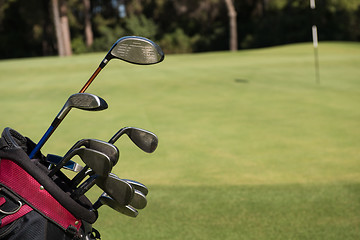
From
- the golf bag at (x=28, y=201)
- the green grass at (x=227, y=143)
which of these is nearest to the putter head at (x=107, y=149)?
the golf bag at (x=28, y=201)

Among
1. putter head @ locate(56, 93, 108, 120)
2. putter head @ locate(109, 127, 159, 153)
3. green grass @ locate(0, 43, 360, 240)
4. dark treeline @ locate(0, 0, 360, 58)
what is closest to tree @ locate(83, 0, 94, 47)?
dark treeline @ locate(0, 0, 360, 58)

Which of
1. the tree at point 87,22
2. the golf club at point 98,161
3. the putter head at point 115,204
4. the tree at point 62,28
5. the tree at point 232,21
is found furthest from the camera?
the tree at point 87,22

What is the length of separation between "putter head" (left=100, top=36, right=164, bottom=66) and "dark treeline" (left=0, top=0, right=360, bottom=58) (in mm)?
42855

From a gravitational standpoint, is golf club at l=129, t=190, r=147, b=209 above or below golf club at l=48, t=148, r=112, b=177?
below

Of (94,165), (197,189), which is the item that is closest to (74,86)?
(197,189)

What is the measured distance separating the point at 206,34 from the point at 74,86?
40.1 metres

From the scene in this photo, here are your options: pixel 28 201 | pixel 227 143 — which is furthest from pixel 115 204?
pixel 227 143

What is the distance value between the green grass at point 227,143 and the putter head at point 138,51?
6.19 feet

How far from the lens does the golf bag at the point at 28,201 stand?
2006mm

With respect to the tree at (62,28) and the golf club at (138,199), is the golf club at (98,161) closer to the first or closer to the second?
the golf club at (138,199)

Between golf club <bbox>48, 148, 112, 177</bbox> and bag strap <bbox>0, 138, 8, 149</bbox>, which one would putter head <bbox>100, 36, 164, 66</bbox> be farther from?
bag strap <bbox>0, 138, 8, 149</bbox>

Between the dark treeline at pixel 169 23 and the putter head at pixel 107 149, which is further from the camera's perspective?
the dark treeline at pixel 169 23

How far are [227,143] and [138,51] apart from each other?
15.6 feet

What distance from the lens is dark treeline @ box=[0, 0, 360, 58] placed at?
45344 mm
